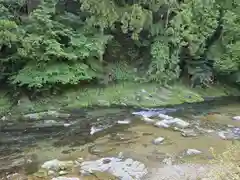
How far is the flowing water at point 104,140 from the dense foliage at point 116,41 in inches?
63.1

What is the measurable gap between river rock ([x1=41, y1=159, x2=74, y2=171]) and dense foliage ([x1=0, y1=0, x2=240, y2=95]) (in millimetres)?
3820

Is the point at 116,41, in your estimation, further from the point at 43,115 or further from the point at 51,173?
the point at 51,173

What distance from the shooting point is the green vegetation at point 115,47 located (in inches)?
408

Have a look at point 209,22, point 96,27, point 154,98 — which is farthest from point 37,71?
point 209,22

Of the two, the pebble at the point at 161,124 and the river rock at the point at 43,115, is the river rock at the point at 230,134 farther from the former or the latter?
the river rock at the point at 43,115

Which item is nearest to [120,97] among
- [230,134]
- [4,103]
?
[4,103]

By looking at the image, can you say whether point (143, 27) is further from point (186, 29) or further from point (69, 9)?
point (69, 9)

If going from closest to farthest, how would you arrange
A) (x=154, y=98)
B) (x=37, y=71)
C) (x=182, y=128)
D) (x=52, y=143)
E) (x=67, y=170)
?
(x=67, y=170)
(x=52, y=143)
(x=182, y=128)
(x=37, y=71)
(x=154, y=98)

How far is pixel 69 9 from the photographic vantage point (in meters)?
12.4

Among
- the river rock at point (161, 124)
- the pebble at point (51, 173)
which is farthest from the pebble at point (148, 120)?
the pebble at point (51, 173)

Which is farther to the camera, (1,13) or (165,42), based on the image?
(165,42)

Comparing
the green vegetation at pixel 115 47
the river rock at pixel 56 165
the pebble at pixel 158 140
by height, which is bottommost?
the river rock at pixel 56 165

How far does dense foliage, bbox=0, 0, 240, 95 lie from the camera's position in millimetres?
10352

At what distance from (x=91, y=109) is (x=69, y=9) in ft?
13.4
